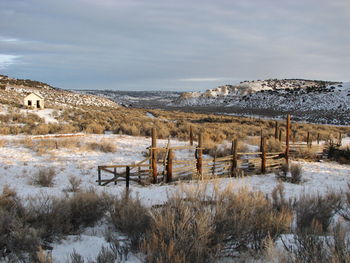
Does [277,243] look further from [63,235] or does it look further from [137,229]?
[63,235]

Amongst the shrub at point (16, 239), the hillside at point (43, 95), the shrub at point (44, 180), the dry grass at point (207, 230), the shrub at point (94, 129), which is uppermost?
the hillside at point (43, 95)

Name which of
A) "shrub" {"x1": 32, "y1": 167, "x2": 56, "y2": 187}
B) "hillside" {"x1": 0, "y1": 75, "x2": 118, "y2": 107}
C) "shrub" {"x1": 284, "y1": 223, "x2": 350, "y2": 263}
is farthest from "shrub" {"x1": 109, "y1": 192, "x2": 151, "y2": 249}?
"hillside" {"x1": 0, "y1": 75, "x2": 118, "y2": 107}

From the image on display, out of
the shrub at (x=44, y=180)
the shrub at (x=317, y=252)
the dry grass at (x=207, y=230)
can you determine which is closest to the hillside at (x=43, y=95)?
the shrub at (x=44, y=180)

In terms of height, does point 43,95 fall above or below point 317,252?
above

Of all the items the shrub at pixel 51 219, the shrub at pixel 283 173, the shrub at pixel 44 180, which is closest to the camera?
the shrub at pixel 51 219

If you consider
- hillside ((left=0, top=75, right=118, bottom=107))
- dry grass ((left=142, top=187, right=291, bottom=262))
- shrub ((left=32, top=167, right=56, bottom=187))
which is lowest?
shrub ((left=32, top=167, right=56, bottom=187))

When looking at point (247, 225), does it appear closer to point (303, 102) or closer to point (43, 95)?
point (43, 95)

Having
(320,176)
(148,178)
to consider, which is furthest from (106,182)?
(320,176)

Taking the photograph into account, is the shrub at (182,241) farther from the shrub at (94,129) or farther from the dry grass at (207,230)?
the shrub at (94,129)

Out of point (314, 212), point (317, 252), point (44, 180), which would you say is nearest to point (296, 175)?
point (314, 212)

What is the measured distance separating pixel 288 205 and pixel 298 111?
56.5 m

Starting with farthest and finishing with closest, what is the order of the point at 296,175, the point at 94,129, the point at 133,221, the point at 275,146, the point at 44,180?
the point at 94,129
the point at 275,146
the point at 296,175
the point at 44,180
the point at 133,221

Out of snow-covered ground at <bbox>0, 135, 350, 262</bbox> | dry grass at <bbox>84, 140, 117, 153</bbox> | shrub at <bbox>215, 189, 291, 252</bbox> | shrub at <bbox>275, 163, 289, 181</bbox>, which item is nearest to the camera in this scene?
shrub at <bbox>215, 189, 291, 252</bbox>

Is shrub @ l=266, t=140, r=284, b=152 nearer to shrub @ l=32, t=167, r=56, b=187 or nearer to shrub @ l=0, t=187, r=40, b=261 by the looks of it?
shrub @ l=32, t=167, r=56, b=187
